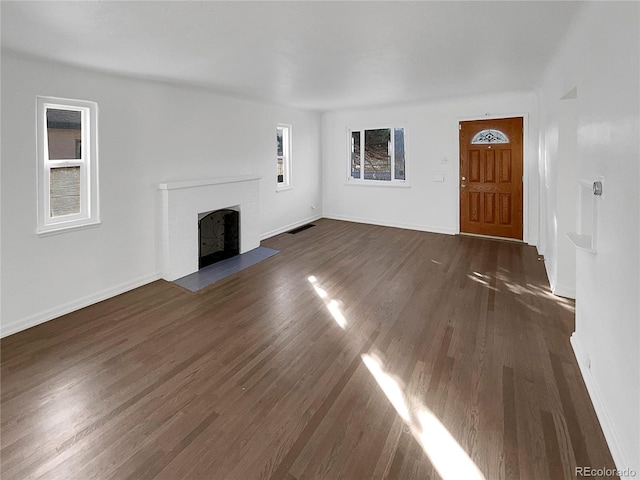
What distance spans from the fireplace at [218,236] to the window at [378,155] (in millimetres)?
3377

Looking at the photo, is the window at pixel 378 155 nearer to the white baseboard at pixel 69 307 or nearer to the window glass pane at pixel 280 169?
the window glass pane at pixel 280 169

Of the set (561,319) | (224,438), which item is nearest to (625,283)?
(561,319)

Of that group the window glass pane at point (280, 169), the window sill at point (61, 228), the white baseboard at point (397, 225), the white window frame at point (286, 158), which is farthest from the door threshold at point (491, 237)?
the window sill at point (61, 228)

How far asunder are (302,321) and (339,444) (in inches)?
59.1

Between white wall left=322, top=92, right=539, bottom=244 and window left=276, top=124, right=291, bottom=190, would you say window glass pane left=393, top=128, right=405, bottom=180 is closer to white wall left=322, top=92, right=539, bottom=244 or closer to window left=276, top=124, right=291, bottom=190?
white wall left=322, top=92, right=539, bottom=244

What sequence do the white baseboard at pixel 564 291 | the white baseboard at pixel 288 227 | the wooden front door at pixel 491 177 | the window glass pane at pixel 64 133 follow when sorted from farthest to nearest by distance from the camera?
the white baseboard at pixel 288 227 < the wooden front door at pixel 491 177 < the white baseboard at pixel 564 291 < the window glass pane at pixel 64 133

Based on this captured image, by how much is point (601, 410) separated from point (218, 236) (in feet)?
15.3

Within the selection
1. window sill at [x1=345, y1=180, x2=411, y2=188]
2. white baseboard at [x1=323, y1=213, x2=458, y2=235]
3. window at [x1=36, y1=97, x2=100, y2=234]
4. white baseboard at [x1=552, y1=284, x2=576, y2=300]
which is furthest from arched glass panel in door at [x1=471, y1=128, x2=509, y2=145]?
window at [x1=36, y1=97, x2=100, y2=234]

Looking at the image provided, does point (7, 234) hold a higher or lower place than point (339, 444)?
higher

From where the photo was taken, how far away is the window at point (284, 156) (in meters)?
6.87

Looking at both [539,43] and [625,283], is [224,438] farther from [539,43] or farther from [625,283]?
[539,43]

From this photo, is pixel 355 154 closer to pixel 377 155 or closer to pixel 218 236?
pixel 377 155

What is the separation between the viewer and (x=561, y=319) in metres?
3.17

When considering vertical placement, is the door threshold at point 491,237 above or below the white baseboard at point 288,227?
below
